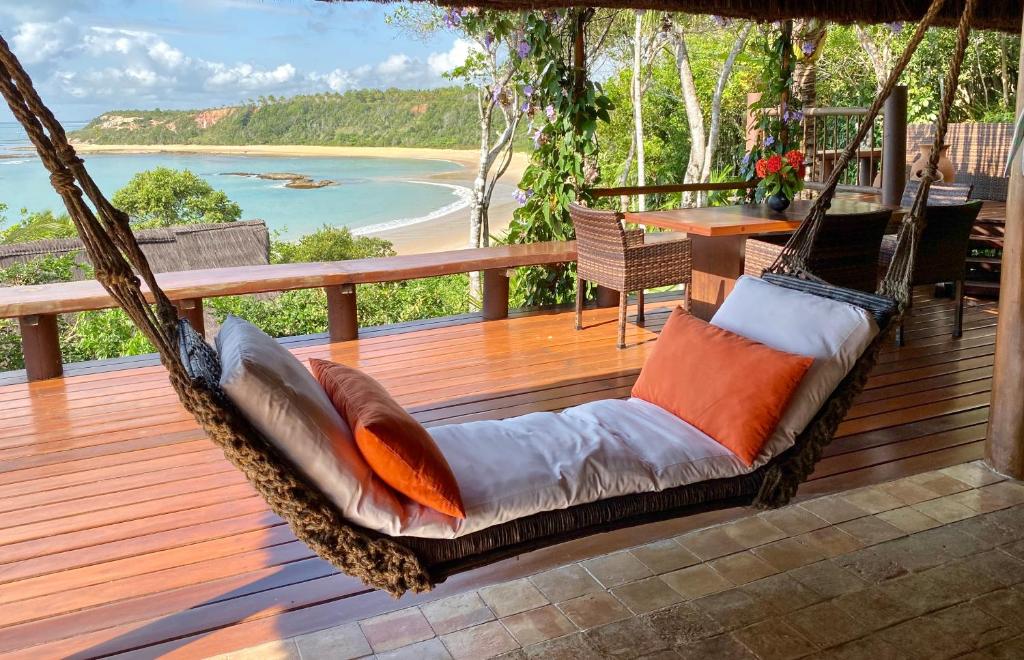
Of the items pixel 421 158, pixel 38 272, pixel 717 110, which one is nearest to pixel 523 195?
pixel 717 110

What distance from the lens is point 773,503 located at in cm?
219

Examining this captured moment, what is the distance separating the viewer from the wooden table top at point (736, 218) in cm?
472

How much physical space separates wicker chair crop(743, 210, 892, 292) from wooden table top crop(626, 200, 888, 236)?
0.44ft

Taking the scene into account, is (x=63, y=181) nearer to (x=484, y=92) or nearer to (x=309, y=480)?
(x=309, y=480)

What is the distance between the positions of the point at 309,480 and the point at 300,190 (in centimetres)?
3067

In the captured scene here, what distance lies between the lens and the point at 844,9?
4.48 metres

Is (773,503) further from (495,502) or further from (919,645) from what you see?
(495,502)

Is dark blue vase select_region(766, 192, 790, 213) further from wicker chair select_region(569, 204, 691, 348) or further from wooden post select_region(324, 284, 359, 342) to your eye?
wooden post select_region(324, 284, 359, 342)

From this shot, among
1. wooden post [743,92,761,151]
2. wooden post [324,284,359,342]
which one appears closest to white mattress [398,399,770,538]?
wooden post [324,284,359,342]

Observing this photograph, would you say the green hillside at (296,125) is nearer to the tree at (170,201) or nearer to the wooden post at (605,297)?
the tree at (170,201)

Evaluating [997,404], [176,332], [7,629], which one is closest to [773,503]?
[997,404]

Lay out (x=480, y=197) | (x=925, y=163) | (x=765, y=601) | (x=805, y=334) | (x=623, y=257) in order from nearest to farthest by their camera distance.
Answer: (x=765, y=601), (x=805, y=334), (x=623, y=257), (x=925, y=163), (x=480, y=197)

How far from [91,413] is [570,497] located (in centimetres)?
290

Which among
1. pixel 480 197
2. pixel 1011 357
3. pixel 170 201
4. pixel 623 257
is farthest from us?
pixel 170 201
